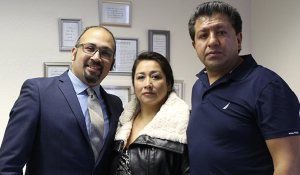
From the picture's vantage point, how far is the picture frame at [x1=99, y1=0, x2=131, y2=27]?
242 centimetres

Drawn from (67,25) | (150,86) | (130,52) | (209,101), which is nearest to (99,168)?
(150,86)

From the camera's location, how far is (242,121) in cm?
119

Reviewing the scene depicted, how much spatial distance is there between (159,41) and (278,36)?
1.08m

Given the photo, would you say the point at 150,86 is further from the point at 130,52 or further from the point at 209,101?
the point at 130,52

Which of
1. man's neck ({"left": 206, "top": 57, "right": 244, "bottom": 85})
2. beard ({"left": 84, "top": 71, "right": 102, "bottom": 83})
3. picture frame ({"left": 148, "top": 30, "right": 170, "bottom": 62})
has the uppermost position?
picture frame ({"left": 148, "top": 30, "right": 170, "bottom": 62})

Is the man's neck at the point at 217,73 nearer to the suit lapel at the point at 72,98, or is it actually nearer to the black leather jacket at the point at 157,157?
the black leather jacket at the point at 157,157

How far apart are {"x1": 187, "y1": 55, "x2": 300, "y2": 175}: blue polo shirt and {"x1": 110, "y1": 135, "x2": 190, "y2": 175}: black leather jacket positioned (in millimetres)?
92

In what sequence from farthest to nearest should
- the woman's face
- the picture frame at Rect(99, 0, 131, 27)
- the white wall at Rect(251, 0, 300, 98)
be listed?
the picture frame at Rect(99, 0, 131, 27) → the white wall at Rect(251, 0, 300, 98) → the woman's face

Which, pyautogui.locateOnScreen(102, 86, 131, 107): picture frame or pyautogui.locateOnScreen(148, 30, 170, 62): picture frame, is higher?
pyautogui.locateOnScreen(148, 30, 170, 62): picture frame

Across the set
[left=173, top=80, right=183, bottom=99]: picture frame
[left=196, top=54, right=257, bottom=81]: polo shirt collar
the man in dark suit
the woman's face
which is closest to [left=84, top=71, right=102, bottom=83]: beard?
the man in dark suit

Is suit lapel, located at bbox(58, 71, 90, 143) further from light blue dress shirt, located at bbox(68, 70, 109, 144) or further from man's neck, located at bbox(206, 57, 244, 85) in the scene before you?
man's neck, located at bbox(206, 57, 244, 85)

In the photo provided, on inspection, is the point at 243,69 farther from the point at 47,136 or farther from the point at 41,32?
the point at 41,32

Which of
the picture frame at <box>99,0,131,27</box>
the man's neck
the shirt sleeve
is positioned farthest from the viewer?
the picture frame at <box>99,0,131,27</box>

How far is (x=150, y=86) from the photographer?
1567 mm
